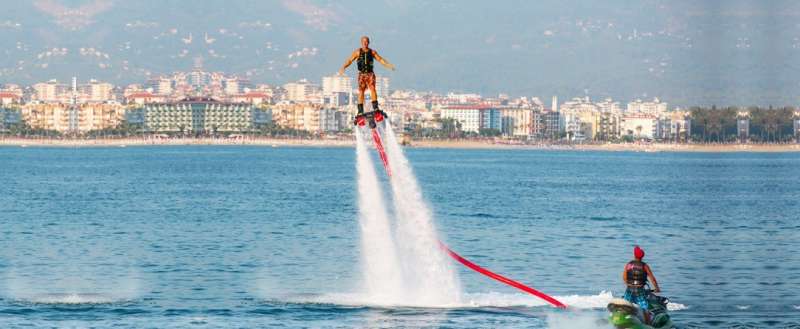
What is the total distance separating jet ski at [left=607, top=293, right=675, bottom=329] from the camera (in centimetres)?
3669

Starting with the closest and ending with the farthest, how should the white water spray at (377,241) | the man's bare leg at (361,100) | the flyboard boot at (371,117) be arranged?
the flyboard boot at (371,117) → the man's bare leg at (361,100) → the white water spray at (377,241)

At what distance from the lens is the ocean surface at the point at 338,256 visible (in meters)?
45.7

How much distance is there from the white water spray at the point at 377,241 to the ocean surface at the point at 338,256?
1.35 metres

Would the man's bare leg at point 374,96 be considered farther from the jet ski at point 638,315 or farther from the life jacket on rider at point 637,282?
the jet ski at point 638,315

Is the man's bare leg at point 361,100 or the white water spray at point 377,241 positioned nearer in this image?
the man's bare leg at point 361,100

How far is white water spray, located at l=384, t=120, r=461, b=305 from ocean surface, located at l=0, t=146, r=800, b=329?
42.2 inches

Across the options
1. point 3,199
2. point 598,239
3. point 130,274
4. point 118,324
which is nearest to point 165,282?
point 130,274

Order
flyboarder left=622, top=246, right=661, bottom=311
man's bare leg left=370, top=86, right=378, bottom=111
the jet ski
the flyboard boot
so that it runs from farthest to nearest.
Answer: flyboarder left=622, top=246, right=661, bottom=311 → the jet ski → the flyboard boot → man's bare leg left=370, top=86, right=378, bottom=111

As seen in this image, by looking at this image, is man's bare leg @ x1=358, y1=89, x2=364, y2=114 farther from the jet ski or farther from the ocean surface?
the ocean surface

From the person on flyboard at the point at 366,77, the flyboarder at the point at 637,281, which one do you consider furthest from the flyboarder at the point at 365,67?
the flyboarder at the point at 637,281

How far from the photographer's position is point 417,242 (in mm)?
42719

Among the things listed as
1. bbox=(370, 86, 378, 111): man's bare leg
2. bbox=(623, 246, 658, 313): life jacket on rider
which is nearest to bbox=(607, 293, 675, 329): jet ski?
bbox=(623, 246, 658, 313): life jacket on rider

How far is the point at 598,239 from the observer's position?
79.5 meters

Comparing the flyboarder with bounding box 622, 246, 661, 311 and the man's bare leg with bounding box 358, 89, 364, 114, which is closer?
the man's bare leg with bounding box 358, 89, 364, 114
